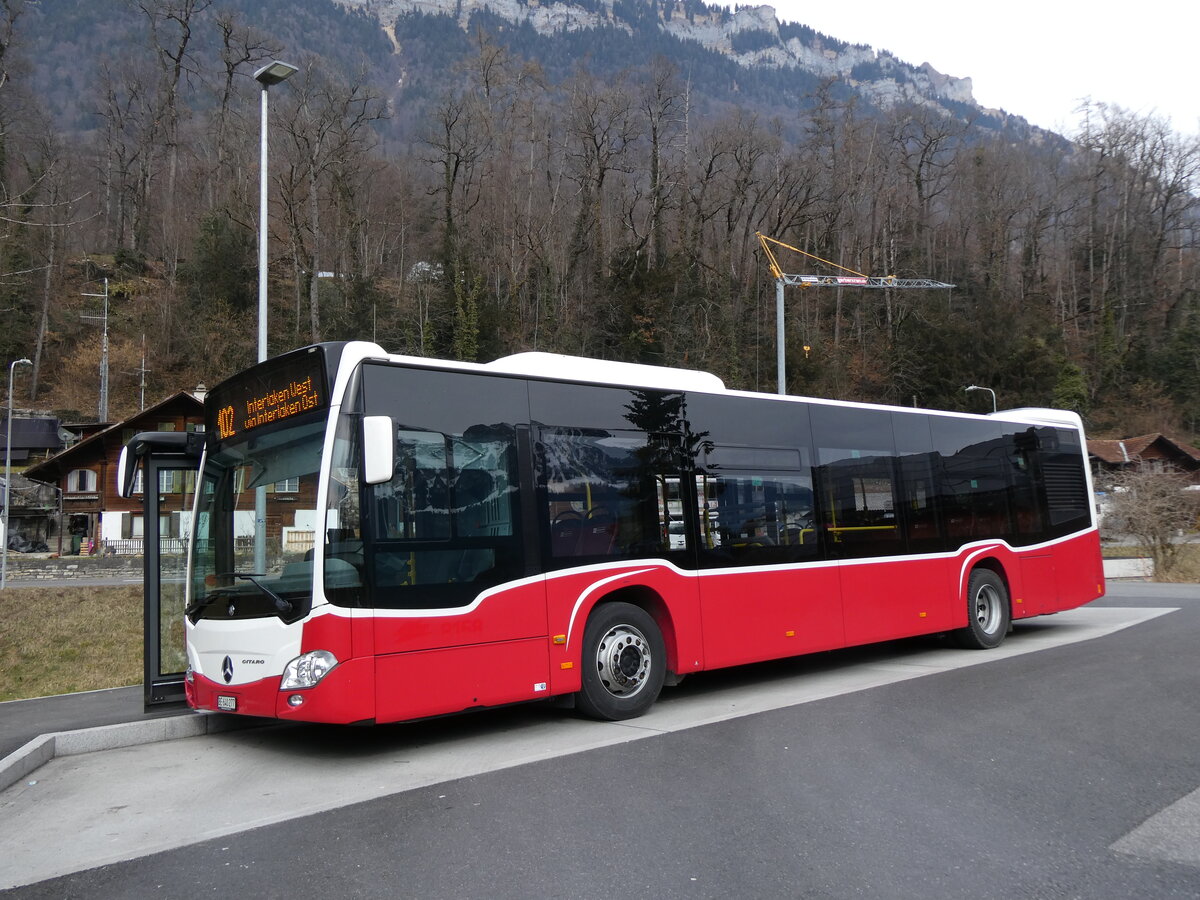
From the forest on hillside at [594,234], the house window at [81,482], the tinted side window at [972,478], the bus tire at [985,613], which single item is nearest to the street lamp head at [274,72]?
the tinted side window at [972,478]

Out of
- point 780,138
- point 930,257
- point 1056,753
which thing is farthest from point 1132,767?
point 930,257

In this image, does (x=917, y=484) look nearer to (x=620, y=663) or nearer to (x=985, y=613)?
(x=985, y=613)

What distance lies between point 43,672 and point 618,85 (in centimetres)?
4103

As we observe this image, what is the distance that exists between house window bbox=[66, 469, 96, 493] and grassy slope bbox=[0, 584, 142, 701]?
24893mm

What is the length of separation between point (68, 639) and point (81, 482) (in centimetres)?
3195

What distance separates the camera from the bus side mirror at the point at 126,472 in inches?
331

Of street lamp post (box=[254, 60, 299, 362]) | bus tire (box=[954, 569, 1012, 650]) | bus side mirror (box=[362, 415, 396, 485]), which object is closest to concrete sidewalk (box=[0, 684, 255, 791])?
bus side mirror (box=[362, 415, 396, 485])

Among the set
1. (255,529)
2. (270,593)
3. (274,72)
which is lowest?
(270,593)

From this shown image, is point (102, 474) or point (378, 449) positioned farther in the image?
point (102, 474)

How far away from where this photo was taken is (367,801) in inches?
243

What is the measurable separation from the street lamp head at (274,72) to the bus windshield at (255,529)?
8.15 meters

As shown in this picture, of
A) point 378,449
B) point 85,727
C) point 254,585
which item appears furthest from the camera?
point 85,727

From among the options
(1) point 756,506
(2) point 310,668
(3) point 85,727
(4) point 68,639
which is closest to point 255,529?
(2) point 310,668

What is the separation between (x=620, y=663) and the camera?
8562 millimetres
